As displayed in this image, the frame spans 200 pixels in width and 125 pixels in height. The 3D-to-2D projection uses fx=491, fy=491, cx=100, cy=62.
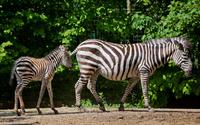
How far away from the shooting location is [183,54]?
13.6 m

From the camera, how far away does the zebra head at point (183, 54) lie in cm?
1359

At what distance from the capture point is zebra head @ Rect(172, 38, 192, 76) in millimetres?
13586

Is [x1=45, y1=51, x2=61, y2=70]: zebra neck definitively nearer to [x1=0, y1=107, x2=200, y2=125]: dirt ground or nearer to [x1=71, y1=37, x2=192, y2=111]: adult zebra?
[x1=71, y1=37, x2=192, y2=111]: adult zebra

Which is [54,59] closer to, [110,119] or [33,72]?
[33,72]

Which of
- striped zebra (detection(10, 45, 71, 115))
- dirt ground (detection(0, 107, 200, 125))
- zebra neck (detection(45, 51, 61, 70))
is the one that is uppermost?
zebra neck (detection(45, 51, 61, 70))

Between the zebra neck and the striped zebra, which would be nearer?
the striped zebra

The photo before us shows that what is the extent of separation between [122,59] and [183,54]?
1694 millimetres

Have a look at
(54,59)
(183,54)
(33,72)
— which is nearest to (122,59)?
(183,54)

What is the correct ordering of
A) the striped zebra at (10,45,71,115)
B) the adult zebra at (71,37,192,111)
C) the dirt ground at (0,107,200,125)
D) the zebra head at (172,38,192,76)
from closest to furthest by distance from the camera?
the dirt ground at (0,107,200,125)
the striped zebra at (10,45,71,115)
the adult zebra at (71,37,192,111)
the zebra head at (172,38,192,76)

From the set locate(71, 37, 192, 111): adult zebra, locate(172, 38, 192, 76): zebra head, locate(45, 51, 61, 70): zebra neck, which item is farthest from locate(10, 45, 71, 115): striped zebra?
locate(172, 38, 192, 76): zebra head

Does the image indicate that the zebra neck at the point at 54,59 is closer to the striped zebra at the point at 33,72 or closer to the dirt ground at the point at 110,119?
the striped zebra at the point at 33,72

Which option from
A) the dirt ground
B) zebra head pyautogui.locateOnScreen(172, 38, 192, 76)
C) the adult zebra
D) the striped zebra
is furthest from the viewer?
zebra head pyautogui.locateOnScreen(172, 38, 192, 76)

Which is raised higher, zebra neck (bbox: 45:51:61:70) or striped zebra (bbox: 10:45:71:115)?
zebra neck (bbox: 45:51:61:70)

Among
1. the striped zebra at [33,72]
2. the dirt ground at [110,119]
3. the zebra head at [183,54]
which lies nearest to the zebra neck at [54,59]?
the striped zebra at [33,72]
